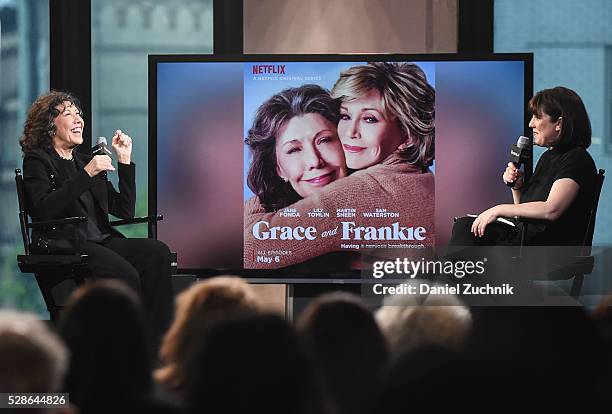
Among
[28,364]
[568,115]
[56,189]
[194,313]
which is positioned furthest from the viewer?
[56,189]

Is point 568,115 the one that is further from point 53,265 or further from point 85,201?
point 53,265

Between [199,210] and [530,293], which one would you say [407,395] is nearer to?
[530,293]

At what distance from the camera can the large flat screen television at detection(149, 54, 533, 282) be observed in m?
5.66

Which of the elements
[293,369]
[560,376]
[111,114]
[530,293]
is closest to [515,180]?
[530,293]

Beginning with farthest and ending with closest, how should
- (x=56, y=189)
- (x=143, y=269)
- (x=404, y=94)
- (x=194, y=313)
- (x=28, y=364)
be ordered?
(x=404, y=94)
(x=143, y=269)
(x=56, y=189)
(x=194, y=313)
(x=28, y=364)

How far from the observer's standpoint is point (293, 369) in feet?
4.89

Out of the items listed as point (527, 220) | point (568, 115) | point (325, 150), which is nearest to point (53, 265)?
point (325, 150)

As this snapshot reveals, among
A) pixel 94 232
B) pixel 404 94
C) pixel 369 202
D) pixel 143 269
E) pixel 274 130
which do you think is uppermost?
pixel 404 94

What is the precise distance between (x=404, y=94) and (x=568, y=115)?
1144mm

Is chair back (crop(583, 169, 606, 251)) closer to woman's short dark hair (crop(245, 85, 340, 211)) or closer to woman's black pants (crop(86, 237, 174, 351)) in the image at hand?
woman's short dark hair (crop(245, 85, 340, 211))

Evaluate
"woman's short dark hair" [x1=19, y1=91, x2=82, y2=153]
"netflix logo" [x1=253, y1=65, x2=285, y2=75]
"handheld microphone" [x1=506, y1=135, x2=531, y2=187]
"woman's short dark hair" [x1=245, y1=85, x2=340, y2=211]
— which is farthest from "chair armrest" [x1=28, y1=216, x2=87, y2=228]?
"handheld microphone" [x1=506, y1=135, x2=531, y2=187]

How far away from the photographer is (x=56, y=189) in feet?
15.8

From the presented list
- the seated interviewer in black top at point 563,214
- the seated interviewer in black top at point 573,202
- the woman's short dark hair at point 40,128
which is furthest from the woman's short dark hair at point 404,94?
the woman's short dark hair at point 40,128

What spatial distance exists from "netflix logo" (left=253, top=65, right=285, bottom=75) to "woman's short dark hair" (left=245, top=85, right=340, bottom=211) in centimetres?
11
